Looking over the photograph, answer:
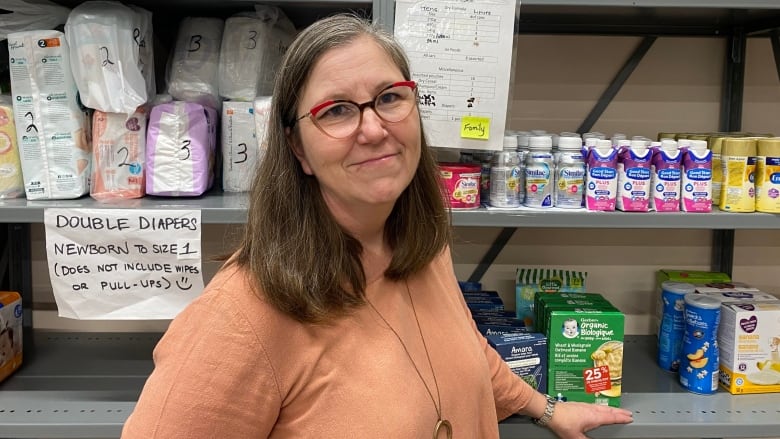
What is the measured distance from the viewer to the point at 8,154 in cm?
132

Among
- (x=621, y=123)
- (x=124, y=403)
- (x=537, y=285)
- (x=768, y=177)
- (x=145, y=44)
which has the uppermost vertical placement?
(x=145, y=44)

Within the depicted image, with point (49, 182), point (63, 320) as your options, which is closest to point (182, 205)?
point (49, 182)

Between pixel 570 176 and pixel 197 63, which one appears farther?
pixel 197 63

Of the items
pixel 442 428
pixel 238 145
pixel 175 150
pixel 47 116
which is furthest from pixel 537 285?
pixel 47 116

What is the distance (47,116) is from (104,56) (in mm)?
192

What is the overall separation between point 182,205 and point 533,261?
43.6 inches

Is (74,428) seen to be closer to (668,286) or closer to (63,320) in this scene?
(63,320)

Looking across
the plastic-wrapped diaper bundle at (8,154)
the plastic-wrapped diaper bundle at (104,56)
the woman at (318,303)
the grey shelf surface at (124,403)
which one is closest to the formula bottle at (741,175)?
the grey shelf surface at (124,403)

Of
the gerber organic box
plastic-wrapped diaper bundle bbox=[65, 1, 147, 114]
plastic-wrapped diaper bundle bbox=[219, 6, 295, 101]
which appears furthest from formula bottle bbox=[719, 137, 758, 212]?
plastic-wrapped diaper bundle bbox=[65, 1, 147, 114]

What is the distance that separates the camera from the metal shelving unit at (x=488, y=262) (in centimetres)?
129

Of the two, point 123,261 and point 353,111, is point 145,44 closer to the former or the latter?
point 123,261

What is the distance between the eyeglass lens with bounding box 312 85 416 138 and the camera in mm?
852

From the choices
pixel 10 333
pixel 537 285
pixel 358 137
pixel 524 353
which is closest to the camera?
pixel 358 137

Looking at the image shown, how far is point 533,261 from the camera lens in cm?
189
